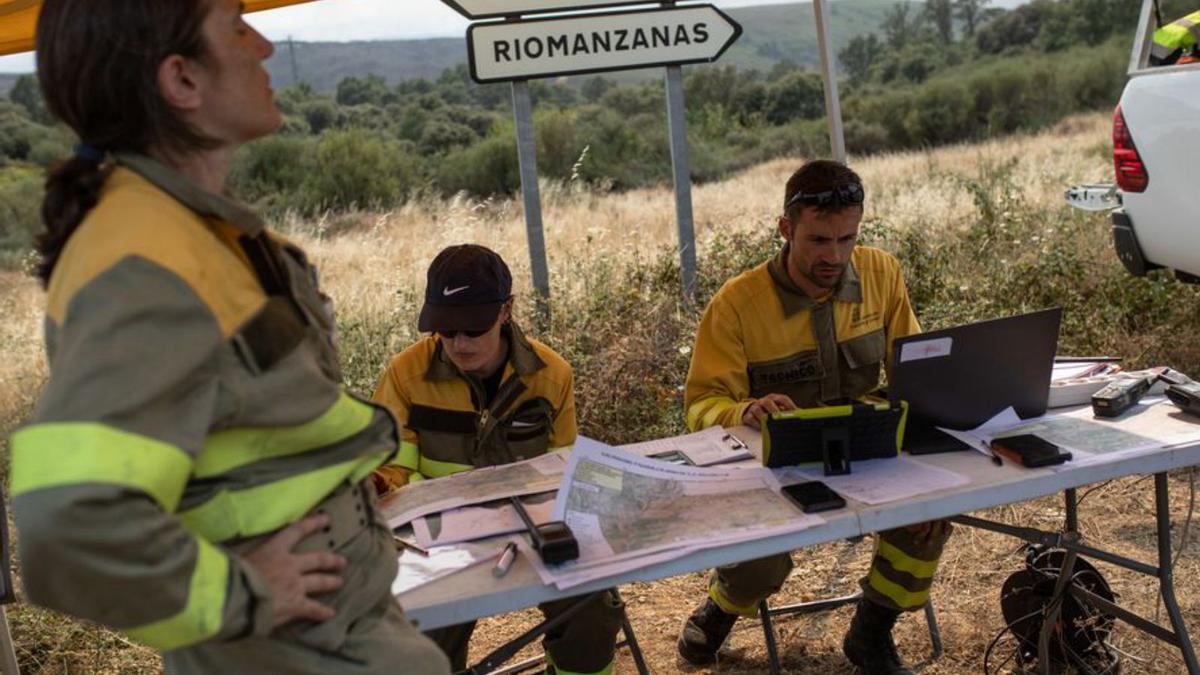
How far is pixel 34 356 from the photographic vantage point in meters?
7.67

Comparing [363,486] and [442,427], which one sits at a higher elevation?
[363,486]

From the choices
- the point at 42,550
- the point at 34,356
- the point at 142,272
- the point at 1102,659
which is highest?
the point at 142,272

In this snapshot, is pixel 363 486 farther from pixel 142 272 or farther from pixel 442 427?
pixel 442 427

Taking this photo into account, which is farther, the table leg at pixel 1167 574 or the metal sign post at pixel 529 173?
the metal sign post at pixel 529 173

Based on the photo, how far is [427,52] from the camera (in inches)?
3548

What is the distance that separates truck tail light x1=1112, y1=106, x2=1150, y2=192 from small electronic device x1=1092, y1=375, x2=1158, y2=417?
2.88 metres

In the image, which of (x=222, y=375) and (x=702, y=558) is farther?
(x=702, y=558)

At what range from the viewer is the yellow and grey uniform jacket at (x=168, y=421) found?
3.87 feet

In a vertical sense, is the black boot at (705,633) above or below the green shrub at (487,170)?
below

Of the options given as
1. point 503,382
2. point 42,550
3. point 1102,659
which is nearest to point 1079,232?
point 1102,659

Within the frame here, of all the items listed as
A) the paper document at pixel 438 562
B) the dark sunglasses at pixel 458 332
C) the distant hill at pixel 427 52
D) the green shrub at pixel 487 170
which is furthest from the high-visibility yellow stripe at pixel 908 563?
the distant hill at pixel 427 52

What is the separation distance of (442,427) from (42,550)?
6.12 feet

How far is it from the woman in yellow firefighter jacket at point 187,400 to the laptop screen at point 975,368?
1409 millimetres

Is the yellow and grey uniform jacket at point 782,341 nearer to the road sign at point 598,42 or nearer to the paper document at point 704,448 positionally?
the paper document at point 704,448
